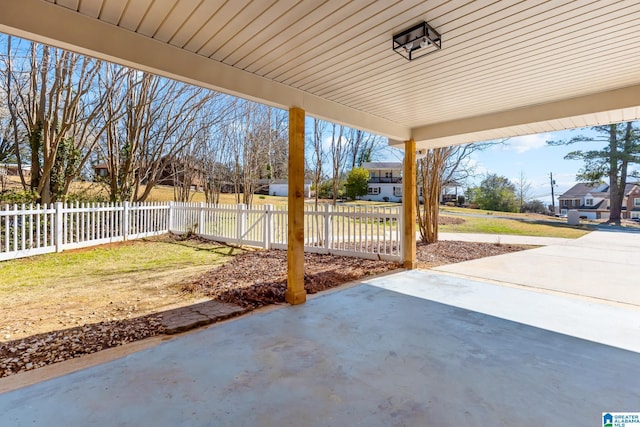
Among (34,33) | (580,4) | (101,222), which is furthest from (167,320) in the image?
(101,222)

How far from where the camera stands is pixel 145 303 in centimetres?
353

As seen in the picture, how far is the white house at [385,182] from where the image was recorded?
102 ft

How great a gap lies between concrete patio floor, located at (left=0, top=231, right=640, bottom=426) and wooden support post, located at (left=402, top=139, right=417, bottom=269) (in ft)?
6.91

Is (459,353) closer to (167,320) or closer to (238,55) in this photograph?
(167,320)

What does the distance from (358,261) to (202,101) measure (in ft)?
22.8

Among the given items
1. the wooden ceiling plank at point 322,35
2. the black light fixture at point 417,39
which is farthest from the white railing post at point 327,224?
the black light fixture at point 417,39

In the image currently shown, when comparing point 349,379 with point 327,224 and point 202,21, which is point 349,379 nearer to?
point 202,21

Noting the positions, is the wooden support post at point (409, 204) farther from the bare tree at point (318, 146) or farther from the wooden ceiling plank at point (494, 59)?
the bare tree at point (318, 146)

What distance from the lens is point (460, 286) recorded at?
4328mm

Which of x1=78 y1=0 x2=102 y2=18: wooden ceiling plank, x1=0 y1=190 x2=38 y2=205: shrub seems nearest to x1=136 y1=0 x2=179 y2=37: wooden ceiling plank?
x1=78 y1=0 x2=102 y2=18: wooden ceiling plank

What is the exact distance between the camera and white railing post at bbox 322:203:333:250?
6500mm

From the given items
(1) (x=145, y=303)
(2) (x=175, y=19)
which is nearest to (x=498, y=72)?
(2) (x=175, y=19)

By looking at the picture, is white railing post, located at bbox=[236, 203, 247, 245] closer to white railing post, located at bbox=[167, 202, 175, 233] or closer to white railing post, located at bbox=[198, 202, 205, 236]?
white railing post, located at bbox=[198, 202, 205, 236]

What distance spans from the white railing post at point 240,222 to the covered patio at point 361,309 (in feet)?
14.8
